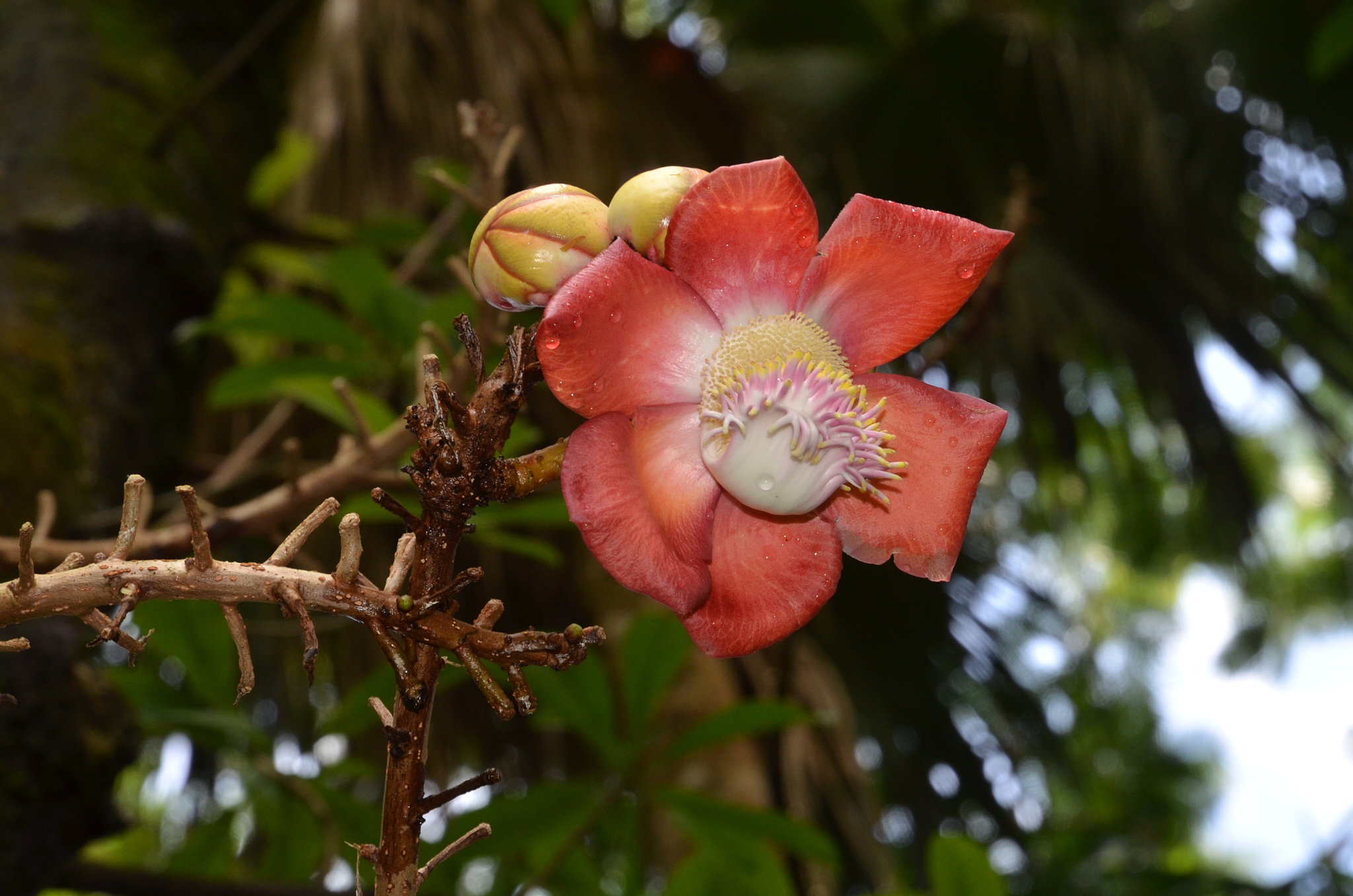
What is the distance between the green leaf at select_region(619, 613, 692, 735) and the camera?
0.91 m

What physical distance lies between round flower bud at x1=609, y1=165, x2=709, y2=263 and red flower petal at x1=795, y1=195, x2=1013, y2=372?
0.20ft

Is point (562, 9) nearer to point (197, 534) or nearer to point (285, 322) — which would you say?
point (285, 322)

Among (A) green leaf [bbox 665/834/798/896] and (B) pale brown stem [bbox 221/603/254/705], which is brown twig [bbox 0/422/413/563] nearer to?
(B) pale brown stem [bbox 221/603/254/705]

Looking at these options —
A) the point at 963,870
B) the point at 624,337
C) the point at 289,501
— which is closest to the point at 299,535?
the point at 624,337

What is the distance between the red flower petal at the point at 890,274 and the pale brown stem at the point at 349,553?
7.8 inches

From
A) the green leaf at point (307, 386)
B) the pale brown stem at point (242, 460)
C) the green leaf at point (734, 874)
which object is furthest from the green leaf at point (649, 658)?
the pale brown stem at point (242, 460)

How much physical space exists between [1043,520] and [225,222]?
293 centimetres

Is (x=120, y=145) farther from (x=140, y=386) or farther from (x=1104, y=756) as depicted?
(x=1104, y=756)

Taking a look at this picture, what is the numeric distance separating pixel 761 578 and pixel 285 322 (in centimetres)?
67

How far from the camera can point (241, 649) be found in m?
0.26

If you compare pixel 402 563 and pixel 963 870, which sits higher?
pixel 402 563

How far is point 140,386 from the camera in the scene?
88 centimetres

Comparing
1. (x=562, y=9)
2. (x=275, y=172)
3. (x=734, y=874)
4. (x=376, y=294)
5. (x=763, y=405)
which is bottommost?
(x=734, y=874)

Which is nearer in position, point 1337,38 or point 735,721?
point 735,721
